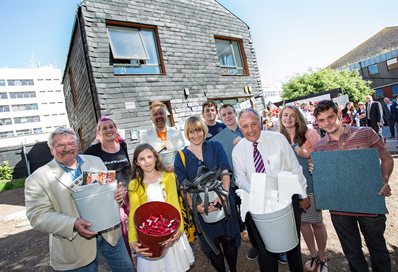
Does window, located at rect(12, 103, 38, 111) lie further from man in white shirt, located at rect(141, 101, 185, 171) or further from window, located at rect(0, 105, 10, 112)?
man in white shirt, located at rect(141, 101, 185, 171)

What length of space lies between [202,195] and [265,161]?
728 mm

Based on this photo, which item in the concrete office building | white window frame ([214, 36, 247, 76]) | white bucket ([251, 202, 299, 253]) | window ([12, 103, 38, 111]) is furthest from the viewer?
window ([12, 103, 38, 111])

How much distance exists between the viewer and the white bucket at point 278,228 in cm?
184

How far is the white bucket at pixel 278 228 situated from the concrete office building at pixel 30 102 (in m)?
62.8

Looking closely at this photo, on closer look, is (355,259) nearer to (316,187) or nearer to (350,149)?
(316,187)

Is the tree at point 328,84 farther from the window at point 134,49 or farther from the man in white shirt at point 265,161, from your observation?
the man in white shirt at point 265,161


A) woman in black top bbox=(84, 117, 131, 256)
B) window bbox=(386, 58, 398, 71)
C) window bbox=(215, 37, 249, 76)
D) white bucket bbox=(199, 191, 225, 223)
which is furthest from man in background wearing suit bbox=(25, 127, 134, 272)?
window bbox=(386, 58, 398, 71)

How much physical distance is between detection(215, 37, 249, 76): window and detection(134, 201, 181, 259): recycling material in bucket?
8758 millimetres

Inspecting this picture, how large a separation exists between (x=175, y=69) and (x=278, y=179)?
7.29 m

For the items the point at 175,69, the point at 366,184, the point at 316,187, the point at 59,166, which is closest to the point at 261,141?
the point at 316,187

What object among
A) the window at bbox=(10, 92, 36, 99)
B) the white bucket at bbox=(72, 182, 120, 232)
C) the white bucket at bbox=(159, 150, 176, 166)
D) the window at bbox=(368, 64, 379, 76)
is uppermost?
the window at bbox=(10, 92, 36, 99)

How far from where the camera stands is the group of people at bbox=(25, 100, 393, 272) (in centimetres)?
204

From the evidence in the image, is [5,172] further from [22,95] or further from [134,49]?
[22,95]

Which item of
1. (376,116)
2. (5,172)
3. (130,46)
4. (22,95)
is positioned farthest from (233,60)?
(22,95)
